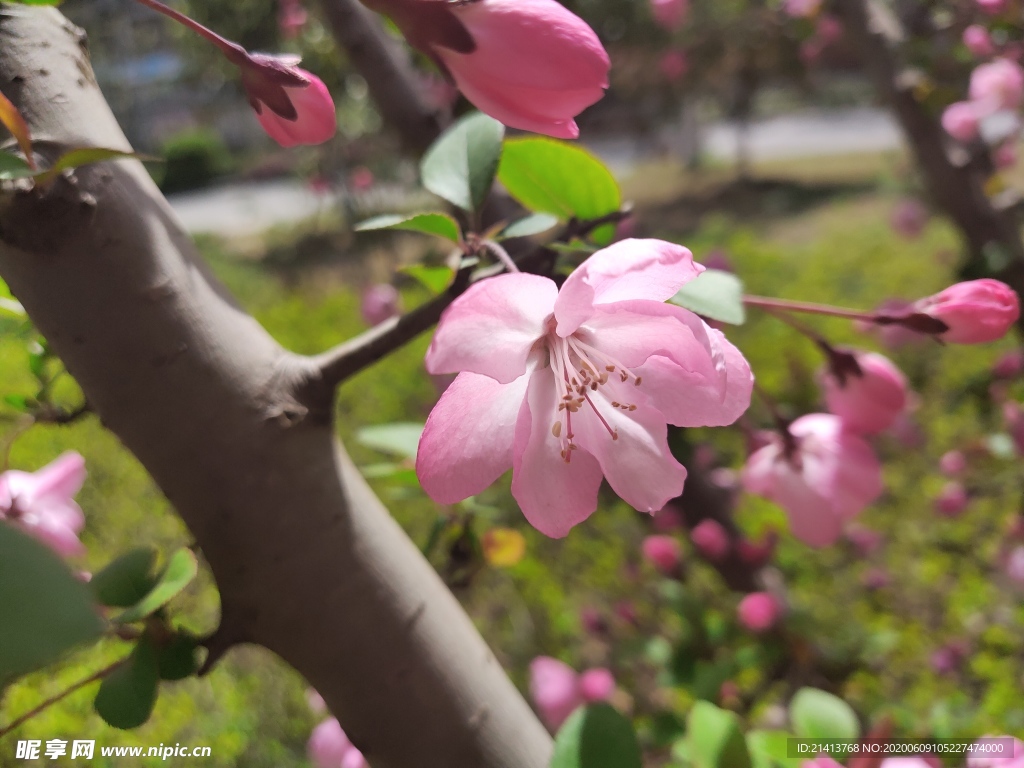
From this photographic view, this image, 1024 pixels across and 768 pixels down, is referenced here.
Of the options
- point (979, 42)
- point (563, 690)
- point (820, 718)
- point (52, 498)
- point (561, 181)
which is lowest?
point (563, 690)

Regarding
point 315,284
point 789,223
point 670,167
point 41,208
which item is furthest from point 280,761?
point 670,167

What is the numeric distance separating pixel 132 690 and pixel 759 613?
2.21ft

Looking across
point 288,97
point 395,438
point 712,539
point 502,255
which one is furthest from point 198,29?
point 712,539

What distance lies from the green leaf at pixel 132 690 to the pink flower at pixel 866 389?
42cm

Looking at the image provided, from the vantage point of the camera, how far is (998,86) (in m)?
1.04

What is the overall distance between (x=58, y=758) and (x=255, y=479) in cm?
35

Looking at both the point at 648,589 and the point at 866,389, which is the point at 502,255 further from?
the point at 648,589

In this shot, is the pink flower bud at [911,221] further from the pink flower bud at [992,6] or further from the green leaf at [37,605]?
the green leaf at [37,605]

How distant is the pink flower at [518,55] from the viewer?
247mm

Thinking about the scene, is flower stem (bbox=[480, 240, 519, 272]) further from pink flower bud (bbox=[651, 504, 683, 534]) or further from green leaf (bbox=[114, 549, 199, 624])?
pink flower bud (bbox=[651, 504, 683, 534])

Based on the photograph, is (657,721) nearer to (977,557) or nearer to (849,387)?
(849,387)

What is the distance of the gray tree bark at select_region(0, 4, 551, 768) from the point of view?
275 mm

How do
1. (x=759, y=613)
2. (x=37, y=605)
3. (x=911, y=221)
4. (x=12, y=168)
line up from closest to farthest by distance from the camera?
(x=37, y=605) < (x=12, y=168) < (x=759, y=613) < (x=911, y=221)

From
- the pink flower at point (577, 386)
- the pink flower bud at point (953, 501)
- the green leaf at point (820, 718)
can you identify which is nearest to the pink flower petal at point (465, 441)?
the pink flower at point (577, 386)
